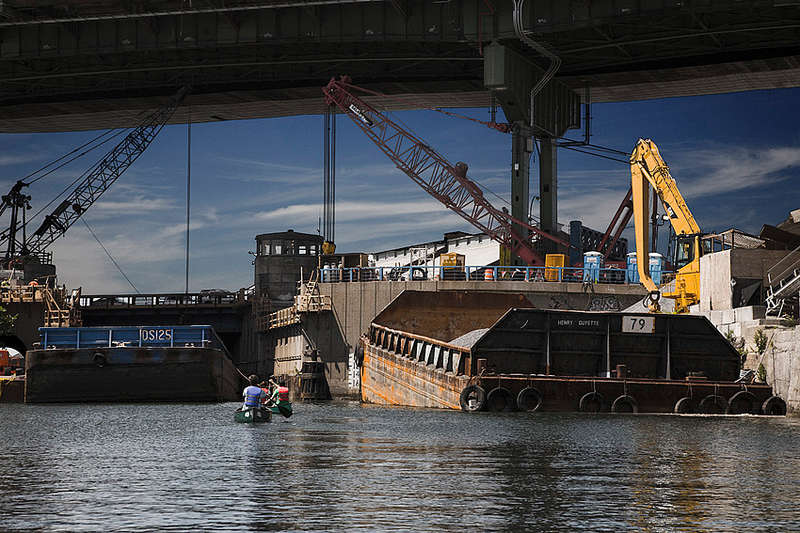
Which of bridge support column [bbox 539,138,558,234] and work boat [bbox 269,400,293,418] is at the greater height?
bridge support column [bbox 539,138,558,234]

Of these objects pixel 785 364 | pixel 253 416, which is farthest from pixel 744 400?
pixel 253 416

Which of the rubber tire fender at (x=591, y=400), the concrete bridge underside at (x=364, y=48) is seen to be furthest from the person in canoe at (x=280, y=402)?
the concrete bridge underside at (x=364, y=48)

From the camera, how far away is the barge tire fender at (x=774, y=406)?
132 feet

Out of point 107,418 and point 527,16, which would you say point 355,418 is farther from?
point 527,16

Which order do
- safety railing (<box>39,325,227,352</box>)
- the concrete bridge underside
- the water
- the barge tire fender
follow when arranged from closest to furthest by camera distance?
the water
the barge tire fender
safety railing (<box>39,325,227,352</box>)
the concrete bridge underside

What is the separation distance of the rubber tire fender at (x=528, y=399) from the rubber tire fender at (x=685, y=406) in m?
4.98

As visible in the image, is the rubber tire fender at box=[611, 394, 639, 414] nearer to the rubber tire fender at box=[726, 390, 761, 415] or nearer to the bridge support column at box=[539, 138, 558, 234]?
the rubber tire fender at box=[726, 390, 761, 415]

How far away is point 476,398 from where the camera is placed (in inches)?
1602

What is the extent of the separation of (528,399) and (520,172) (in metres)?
44.0

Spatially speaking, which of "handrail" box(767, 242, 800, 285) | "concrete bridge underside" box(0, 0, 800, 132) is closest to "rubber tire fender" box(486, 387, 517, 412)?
"handrail" box(767, 242, 800, 285)

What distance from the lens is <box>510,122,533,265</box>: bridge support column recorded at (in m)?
82.0

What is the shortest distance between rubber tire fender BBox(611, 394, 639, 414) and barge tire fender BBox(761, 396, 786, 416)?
468 cm

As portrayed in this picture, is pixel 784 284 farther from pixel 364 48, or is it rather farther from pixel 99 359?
pixel 364 48

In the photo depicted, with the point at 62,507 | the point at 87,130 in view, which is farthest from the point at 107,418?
the point at 87,130
